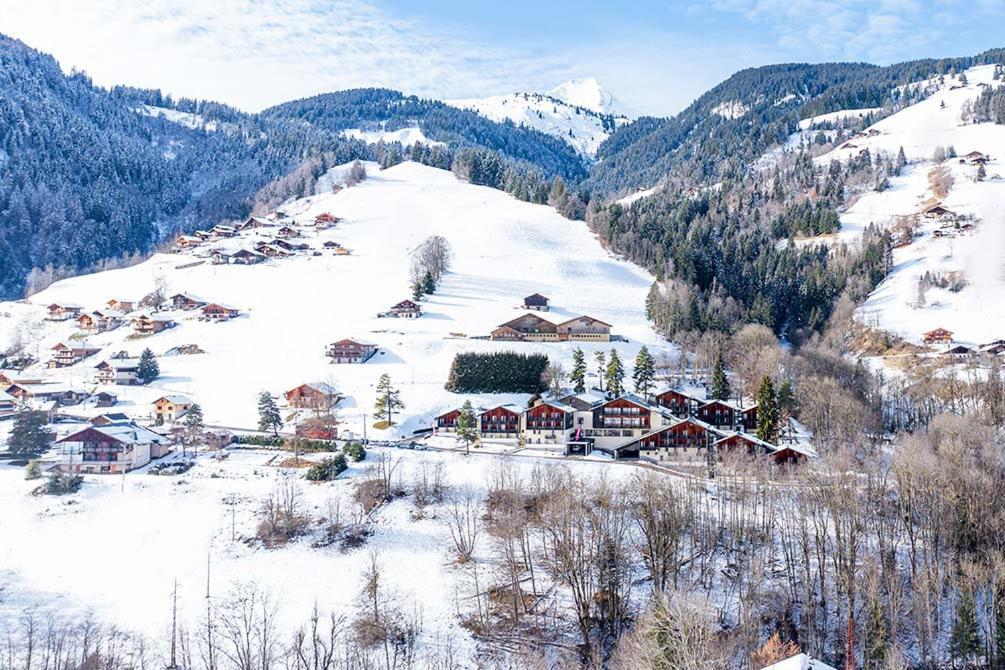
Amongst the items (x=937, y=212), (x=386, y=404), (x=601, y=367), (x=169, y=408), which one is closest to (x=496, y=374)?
(x=601, y=367)

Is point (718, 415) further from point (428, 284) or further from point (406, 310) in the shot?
point (428, 284)

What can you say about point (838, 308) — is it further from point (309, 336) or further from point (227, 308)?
point (227, 308)

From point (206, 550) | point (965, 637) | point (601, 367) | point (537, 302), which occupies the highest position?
point (537, 302)

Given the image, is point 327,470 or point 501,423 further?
point 501,423

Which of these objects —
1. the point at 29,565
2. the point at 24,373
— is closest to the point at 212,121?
the point at 24,373

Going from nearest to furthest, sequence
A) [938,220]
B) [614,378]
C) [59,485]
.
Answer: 1. [59,485]
2. [614,378]
3. [938,220]

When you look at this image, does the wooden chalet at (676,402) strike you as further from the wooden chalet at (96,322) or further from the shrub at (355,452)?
the wooden chalet at (96,322)
